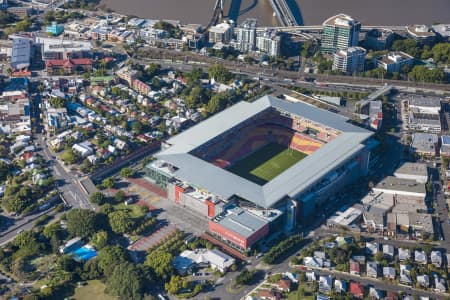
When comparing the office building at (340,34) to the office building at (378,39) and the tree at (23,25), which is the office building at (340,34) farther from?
the tree at (23,25)

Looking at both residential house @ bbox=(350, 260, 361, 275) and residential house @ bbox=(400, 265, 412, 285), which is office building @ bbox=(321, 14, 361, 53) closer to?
residential house @ bbox=(400, 265, 412, 285)

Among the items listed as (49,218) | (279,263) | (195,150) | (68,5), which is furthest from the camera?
(68,5)

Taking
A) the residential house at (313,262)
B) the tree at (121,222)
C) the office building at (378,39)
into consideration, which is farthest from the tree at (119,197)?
the office building at (378,39)

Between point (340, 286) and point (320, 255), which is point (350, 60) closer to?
point (320, 255)

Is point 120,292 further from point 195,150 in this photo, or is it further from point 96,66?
point 96,66

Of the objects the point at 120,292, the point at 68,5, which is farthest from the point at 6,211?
the point at 68,5
